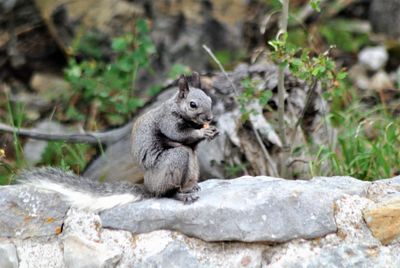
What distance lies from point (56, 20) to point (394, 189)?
373 centimetres

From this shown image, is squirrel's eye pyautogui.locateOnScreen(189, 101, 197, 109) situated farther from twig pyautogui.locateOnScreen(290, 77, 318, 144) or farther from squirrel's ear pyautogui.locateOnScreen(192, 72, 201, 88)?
twig pyautogui.locateOnScreen(290, 77, 318, 144)

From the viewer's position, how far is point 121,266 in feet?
9.55

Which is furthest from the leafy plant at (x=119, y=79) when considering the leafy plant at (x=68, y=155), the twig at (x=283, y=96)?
the twig at (x=283, y=96)

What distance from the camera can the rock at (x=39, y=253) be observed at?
117 inches

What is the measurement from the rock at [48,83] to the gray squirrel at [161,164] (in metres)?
2.86

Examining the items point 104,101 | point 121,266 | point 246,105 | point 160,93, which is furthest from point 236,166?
point 121,266

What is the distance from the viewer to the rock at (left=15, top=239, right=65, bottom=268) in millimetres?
2965

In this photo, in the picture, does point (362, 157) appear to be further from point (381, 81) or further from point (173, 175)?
point (381, 81)

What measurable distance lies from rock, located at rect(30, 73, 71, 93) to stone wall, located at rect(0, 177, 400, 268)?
3036 millimetres

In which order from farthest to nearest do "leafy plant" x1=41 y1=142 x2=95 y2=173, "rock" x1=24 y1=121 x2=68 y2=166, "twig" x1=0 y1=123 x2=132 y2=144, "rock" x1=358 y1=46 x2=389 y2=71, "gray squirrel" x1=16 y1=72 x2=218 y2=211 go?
"rock" x1=358 y1=46 x2=389 y2=71 < "rock" x1=24 y1=121 x2=68 y2=166 < "twig" x1=0 y1=123 x2=132 y2=144 < "leafy plant" x1=41 y1=142 x2=95 y2=173 < "gray squirrel" x1=16 y1=72 x2=218 y2=211

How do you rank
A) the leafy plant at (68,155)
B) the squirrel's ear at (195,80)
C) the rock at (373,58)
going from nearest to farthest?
1. the squirrel's ear at (195,80)
2. the leafy plant at (68,155)
3. the rock at (373,58)

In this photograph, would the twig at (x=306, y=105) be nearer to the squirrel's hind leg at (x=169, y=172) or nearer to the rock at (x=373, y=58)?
the squirrel's hind leg at (x=169, y=172)

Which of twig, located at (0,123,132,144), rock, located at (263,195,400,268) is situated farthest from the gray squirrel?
twig, located at (0,123,132,144)

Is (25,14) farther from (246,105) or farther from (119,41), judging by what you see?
(246,105)
